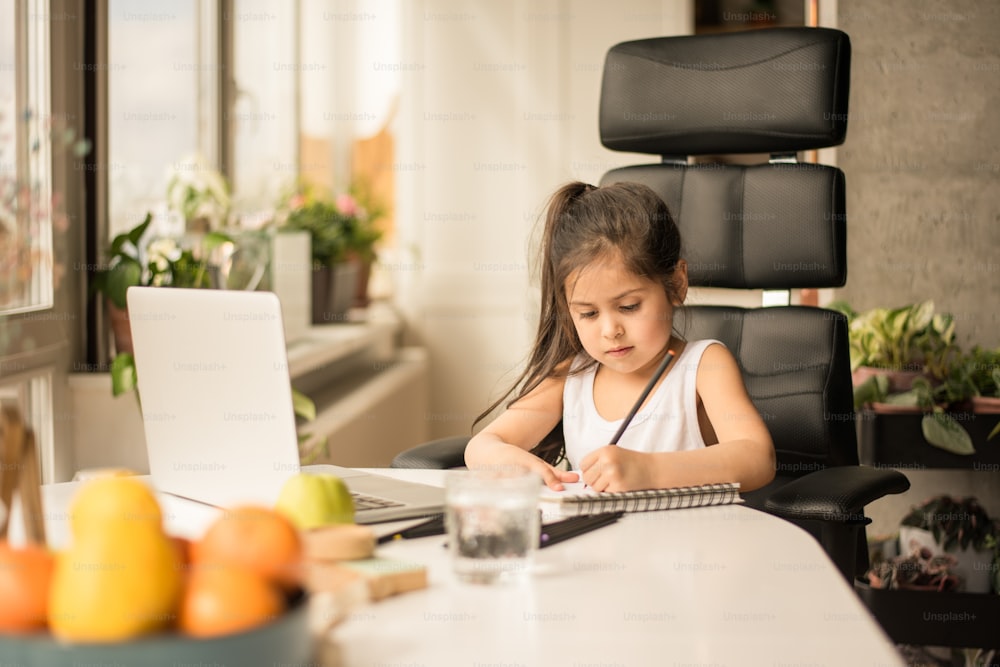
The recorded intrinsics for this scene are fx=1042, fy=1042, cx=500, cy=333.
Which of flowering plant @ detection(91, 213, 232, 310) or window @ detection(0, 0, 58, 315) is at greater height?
window @ detection(0, 0, 58, 315)

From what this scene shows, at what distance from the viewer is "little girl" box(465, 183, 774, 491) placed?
1.56 m

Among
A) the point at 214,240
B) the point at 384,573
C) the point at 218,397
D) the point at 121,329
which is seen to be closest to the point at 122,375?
the point at 121,329

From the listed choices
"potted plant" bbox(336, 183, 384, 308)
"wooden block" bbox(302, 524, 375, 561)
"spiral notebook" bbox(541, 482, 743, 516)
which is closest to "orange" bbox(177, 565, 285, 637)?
"wooden block" bbox(302, 524, 375, 561)

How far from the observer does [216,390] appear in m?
1.04

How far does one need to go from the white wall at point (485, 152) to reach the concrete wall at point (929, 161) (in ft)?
5.29

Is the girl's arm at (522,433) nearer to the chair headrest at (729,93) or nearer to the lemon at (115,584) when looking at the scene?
the chair headrest at (729,93)

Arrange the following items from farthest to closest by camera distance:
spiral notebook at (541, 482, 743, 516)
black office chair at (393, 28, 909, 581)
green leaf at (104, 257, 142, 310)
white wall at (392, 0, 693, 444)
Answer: white wall at (392, 0, 693, 444)
green leaf at (104, 257, 142, 310)
black office chair at (393, 28, 909, 581)
spiral notebook at (541, 482, 743, 516)

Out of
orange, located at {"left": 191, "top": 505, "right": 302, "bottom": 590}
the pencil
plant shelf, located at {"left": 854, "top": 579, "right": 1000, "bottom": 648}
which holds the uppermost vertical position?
orange, located at {"left": 191, "top": 505, "right": 302, "bottom": 590}

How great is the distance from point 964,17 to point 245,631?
8.58 ft

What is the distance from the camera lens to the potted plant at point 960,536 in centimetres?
232

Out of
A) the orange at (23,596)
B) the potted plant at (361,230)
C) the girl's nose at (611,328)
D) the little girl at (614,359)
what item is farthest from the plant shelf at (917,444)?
the potted plant at (361,230)

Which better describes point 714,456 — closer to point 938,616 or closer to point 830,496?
point 830,496

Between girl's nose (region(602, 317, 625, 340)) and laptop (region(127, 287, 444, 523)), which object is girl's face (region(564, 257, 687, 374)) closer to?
girl's nose (region(602, 317, 625, 340))

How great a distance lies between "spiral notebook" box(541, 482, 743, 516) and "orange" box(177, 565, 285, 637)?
61 centimetres
